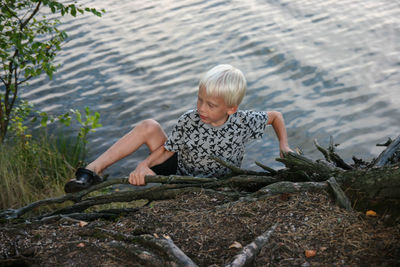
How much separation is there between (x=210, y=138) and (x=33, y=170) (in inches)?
117

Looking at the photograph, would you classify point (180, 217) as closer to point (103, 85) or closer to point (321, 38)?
point (103, 85)

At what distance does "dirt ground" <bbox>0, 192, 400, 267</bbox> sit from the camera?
106 inches

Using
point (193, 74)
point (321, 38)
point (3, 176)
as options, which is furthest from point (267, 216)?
point (321, 38)

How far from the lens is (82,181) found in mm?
3891

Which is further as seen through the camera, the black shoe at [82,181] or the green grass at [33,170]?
the green grass at [33,170]

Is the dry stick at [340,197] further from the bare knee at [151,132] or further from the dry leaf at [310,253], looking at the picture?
the bare knee at [151,132]

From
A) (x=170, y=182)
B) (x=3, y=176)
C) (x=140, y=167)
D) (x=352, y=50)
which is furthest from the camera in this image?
(x=352, y=50)

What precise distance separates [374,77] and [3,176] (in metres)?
5.93

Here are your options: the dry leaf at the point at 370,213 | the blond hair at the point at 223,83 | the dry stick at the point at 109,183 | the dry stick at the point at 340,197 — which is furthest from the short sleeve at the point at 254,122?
the dry leaf at the point at 370,213

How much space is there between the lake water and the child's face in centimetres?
305

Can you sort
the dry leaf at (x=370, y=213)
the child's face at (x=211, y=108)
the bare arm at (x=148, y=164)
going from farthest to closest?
1. the bare arm at (x=148, y=164)
2. the child's face at (x=211, y=108)
3. the dry leaf at (x=370, y=213)

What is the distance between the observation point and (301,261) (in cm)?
262

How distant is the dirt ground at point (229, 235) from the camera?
2.68 metres

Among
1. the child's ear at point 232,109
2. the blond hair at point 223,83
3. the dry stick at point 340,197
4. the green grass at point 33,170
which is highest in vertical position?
the blond hair at point 223,83
